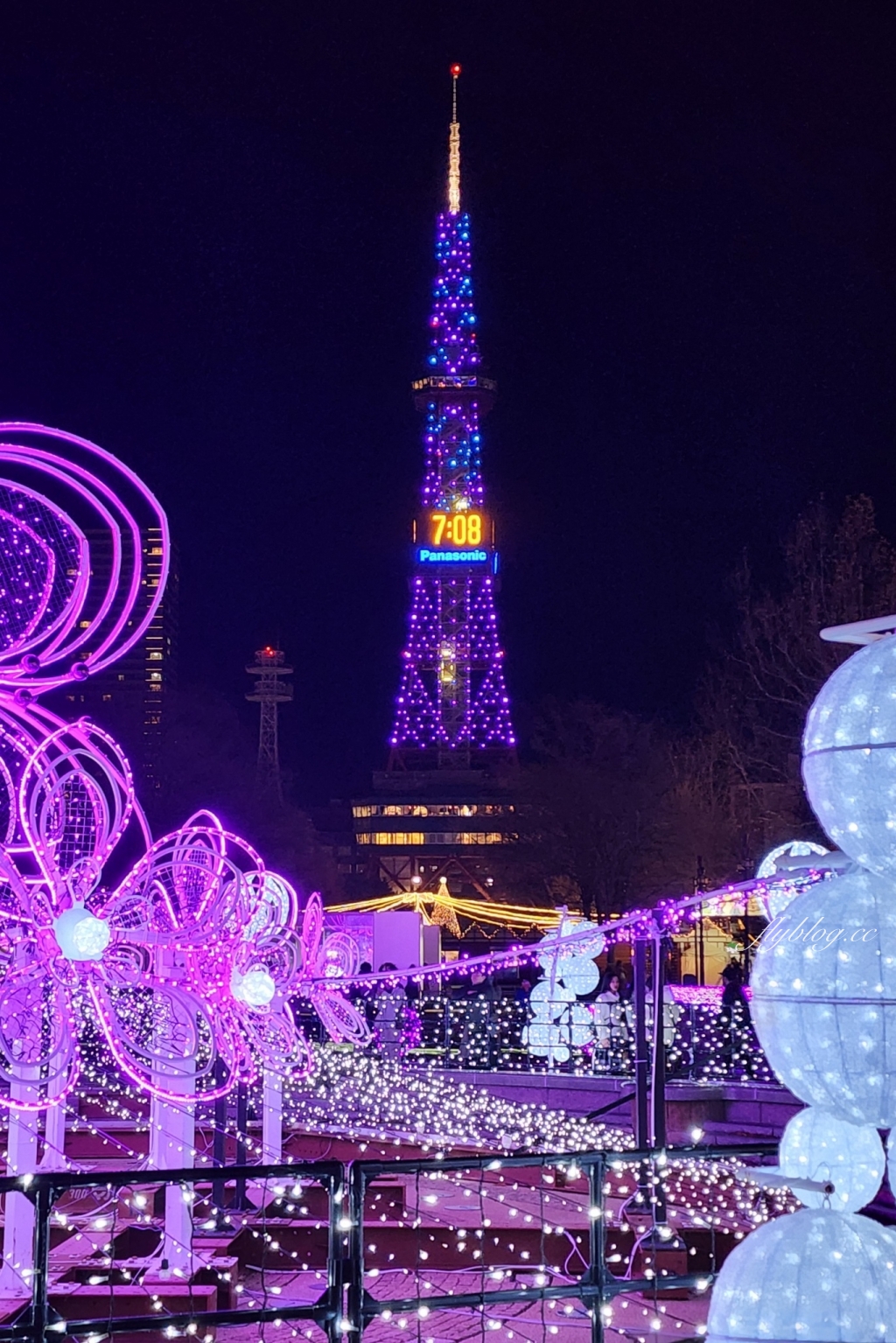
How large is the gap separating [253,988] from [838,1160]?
5.41 meters

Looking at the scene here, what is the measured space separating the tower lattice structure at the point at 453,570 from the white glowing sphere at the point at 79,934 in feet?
230

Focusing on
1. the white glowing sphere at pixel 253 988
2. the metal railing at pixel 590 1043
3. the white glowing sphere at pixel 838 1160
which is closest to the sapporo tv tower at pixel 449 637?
the metal railing at pixel 590 1043

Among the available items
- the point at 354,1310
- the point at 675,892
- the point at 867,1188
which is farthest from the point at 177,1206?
the point at 675,892

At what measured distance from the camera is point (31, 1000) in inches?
304

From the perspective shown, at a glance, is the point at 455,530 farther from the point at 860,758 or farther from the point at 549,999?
the point at 860,758

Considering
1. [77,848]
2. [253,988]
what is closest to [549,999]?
[253,988]

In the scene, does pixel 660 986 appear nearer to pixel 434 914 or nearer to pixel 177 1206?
pixel 177 1206

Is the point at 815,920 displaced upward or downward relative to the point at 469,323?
downward

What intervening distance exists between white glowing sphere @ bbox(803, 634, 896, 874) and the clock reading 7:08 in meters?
76.2

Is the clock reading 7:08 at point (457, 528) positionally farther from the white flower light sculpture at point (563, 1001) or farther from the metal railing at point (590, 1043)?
the white flower light sculpture at point (563, 1001)

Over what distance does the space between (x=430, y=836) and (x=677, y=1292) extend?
7114 cm

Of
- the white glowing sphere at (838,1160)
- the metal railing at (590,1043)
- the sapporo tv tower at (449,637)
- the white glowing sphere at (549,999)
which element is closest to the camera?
the white glowing sphere at (838,1160)

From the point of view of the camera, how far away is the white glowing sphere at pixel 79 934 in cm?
667

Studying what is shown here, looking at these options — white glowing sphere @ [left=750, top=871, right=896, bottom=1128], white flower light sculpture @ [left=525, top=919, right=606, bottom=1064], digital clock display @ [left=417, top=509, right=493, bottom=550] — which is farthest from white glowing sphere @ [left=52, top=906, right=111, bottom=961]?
digital clock display @ [left=417, top=509, right=493, bottom=550]
